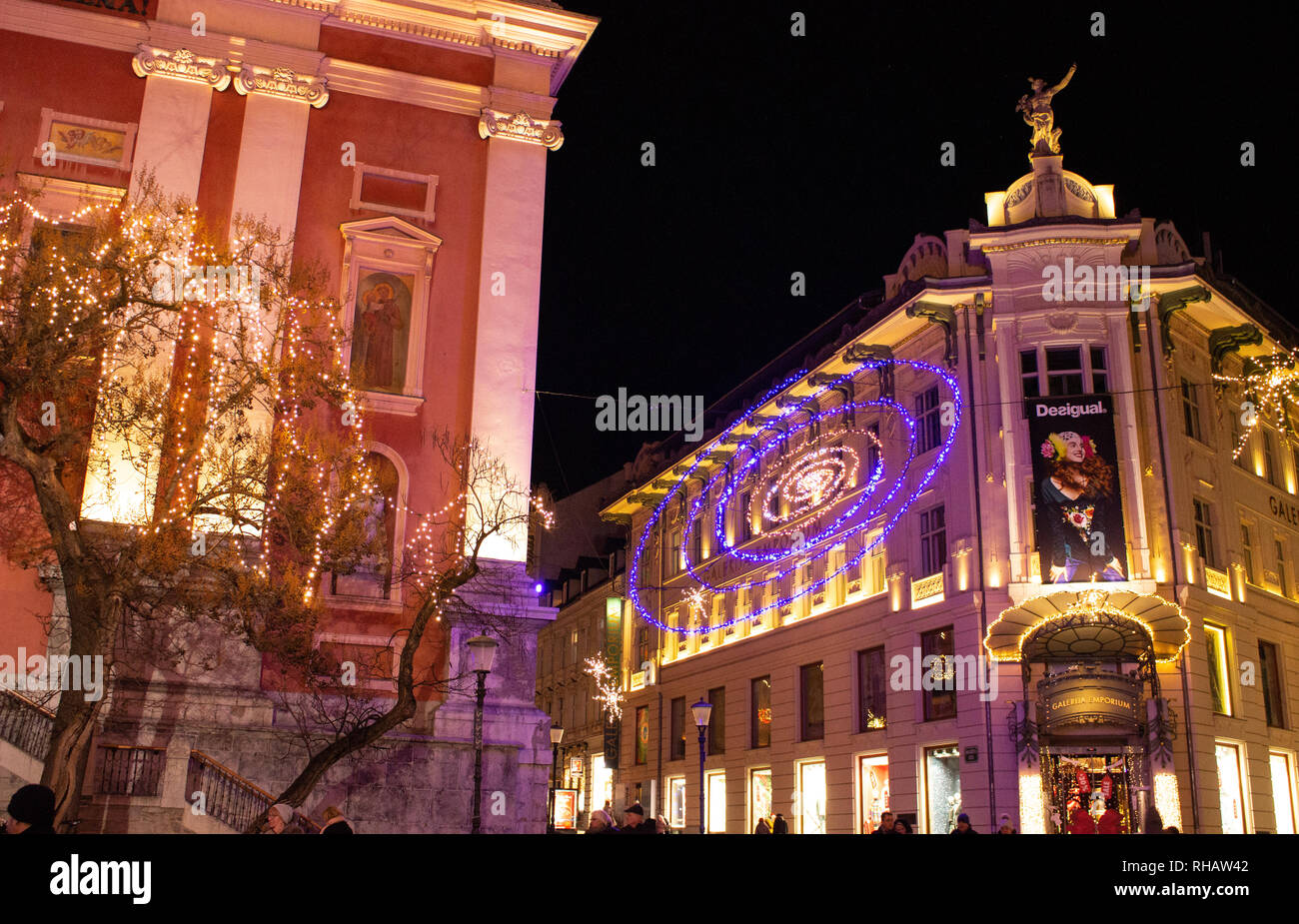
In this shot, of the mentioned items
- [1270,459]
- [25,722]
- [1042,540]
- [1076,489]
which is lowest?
[25,722]

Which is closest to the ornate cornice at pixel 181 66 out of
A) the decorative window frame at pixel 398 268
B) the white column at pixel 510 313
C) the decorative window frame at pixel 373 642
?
the decorative window frame at pixel 398 268

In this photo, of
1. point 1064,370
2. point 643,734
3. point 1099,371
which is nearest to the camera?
point 1099,371

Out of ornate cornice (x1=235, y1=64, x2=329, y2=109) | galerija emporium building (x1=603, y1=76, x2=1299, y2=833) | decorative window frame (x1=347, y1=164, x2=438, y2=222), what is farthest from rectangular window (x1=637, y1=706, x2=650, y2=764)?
ornate cornice (x1=235, y1=64, x2=329, y2=109)

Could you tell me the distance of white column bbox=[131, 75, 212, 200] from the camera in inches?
928

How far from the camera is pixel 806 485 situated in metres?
41.2

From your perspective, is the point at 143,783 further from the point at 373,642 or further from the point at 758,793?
the point at 758,793

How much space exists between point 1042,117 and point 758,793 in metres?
25.4

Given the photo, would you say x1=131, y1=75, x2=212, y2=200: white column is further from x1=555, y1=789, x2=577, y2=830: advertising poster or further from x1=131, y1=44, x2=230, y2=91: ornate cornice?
x1=555, y1=789, x2=577, y2=830: advertising poster

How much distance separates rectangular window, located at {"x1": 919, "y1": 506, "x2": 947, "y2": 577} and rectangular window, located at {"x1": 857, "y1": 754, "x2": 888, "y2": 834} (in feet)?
19.5

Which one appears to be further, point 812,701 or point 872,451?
point 812,701

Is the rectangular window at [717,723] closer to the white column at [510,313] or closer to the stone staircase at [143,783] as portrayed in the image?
the white column at [510,313]

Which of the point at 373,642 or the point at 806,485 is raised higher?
the point at 806,485

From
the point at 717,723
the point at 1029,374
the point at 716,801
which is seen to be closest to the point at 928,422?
the point at 1029,374
